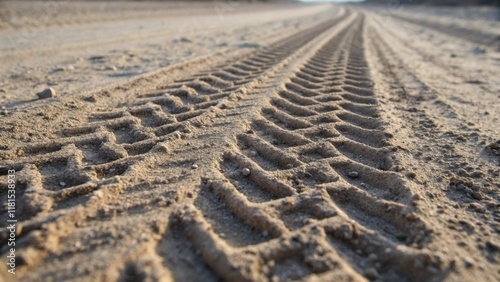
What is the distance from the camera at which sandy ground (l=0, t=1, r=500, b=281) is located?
156cm

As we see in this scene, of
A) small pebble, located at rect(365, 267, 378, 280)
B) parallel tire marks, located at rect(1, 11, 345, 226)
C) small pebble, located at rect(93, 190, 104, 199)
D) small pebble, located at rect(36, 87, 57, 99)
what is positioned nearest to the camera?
small pebble, located at rect(365, 267, 378, 280)

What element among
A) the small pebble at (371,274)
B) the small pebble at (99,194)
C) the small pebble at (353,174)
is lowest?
the small pebble at (353,174)

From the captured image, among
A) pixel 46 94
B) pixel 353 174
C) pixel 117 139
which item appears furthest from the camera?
pixel 46 94

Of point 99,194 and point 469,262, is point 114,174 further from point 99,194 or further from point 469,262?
point 469,262

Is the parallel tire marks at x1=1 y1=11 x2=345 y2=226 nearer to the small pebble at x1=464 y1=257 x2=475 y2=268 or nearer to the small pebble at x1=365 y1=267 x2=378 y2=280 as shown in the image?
the small pebble at x1=365 y1=267 x2=378 y2=280

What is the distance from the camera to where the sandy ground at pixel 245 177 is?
1563mm

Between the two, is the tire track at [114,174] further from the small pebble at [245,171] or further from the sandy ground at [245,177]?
the small pebble at [245,171]

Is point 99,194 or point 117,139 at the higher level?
point 99,194

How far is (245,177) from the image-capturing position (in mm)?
2262

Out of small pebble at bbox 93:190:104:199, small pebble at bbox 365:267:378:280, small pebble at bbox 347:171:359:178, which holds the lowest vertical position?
small pebble at bbox 347:171:359:178

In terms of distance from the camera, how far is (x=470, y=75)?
5730 millimetres

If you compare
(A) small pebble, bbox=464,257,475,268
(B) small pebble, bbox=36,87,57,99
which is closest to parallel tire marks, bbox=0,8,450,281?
(A) small pebble, bbox=464,257,475,268

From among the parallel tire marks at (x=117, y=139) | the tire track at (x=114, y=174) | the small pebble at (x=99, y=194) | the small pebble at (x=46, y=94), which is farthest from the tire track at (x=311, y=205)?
the small pebble at (x=46, y=94)

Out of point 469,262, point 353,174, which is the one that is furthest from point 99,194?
point 469,262
